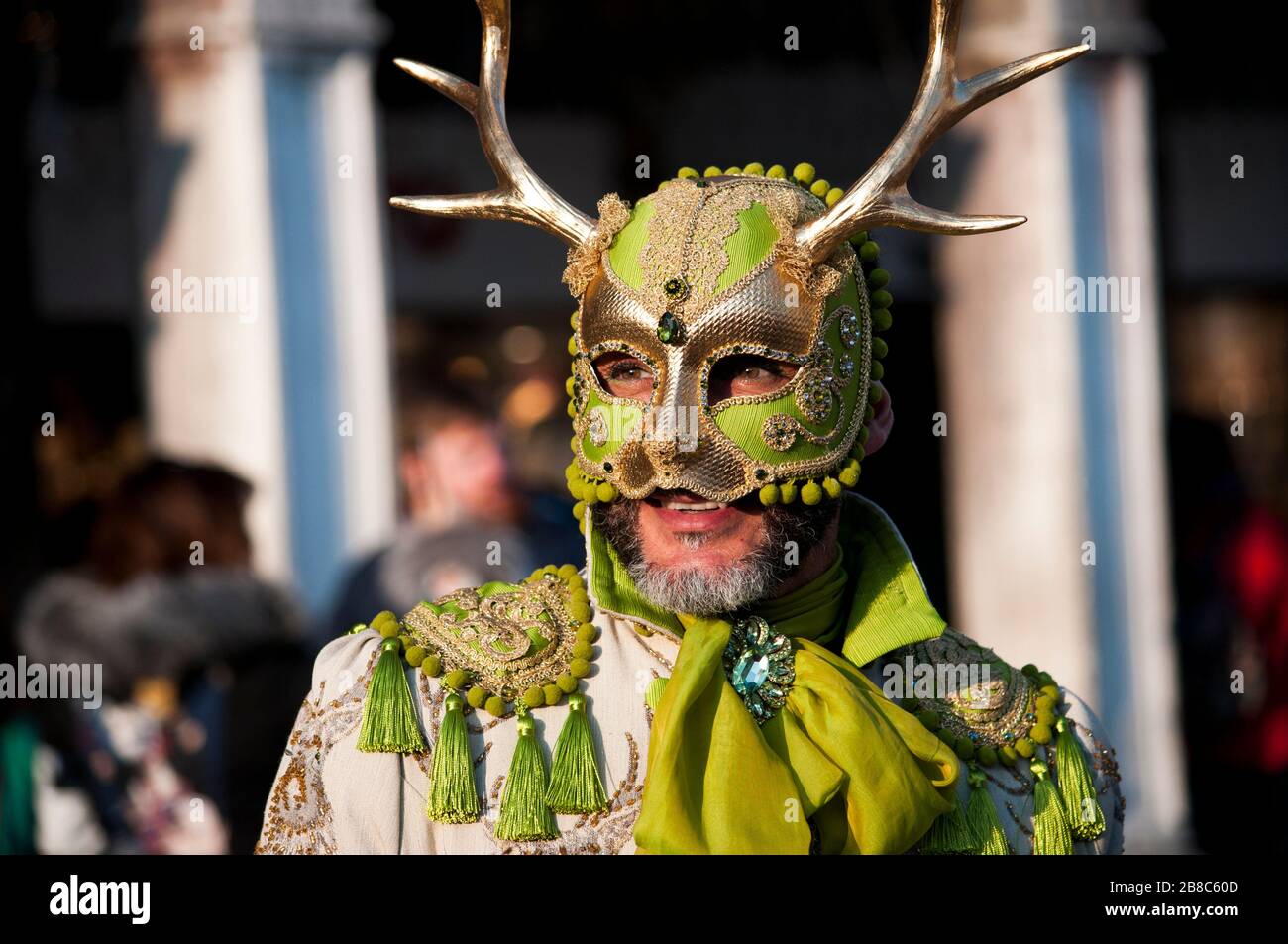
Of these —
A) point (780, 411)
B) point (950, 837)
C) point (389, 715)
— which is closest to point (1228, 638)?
point (950, 837)

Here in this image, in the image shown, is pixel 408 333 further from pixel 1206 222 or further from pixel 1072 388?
pixel 1206 222

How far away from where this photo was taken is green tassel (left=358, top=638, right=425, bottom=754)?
2.85 m

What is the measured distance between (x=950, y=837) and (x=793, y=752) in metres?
0.32

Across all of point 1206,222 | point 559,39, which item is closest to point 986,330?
point 1206,222

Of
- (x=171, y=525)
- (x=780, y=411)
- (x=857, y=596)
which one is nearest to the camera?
(x=780, y=411)

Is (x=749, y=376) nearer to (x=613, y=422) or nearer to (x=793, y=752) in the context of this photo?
(x=613, y=422)

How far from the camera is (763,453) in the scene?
292 centimetres

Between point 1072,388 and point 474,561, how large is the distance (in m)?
2.87

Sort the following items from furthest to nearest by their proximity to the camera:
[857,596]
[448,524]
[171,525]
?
[448,524]
[171,525]
[857,596]

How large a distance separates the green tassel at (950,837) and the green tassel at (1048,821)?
140mm

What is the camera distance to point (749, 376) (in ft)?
9.73

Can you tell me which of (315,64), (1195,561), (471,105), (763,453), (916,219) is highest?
(315,64)

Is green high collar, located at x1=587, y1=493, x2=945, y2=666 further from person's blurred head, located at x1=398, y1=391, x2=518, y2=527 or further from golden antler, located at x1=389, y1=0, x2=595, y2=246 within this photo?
person's blurred head, located at x1=398, y1=391, x2=518, y2=527

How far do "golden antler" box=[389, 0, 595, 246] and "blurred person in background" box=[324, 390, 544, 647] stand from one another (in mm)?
2801
